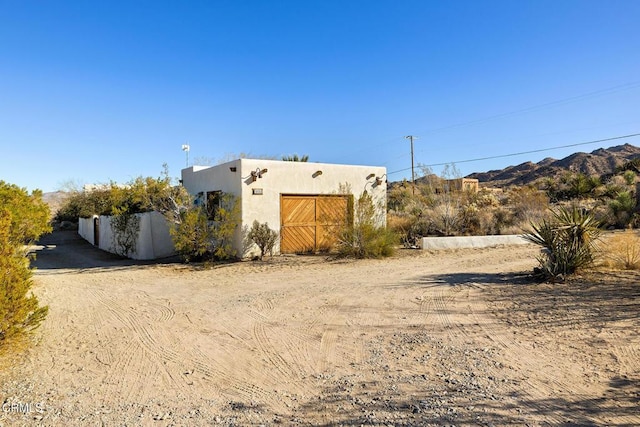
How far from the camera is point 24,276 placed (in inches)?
201

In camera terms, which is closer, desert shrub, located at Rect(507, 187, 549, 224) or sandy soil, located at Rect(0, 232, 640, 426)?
sandy soil, located at Rect(0, 232, 640, 426)

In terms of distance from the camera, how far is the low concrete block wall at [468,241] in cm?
1608

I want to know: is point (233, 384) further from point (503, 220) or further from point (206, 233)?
point (503, 220)

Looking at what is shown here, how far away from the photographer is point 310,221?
15.7 meters

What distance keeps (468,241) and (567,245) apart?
295 inches

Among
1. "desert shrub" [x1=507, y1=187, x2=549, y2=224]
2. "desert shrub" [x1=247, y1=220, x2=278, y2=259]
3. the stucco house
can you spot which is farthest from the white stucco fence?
"desert shrub" [x1=507, y1=187, x2=549, y2=224]

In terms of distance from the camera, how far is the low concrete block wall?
1608cm

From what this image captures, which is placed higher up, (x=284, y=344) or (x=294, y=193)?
(x=294, y=193)

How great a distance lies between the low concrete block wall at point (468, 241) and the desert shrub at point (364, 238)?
6.71ft

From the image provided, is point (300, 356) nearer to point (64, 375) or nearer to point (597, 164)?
point (64, 375)

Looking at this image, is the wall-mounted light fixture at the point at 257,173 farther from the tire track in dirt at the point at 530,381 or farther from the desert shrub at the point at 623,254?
the desert shrub at the point at 623,254

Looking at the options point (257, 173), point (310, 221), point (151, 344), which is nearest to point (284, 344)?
point (151, 344)

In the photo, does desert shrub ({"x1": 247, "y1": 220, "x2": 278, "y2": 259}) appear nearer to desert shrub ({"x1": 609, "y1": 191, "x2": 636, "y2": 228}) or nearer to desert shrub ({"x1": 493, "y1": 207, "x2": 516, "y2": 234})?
desert shrub ({"x1": 493, "y1": 207, "x2": 516, "y2": 234})

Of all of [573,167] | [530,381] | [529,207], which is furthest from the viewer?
[573,167]
